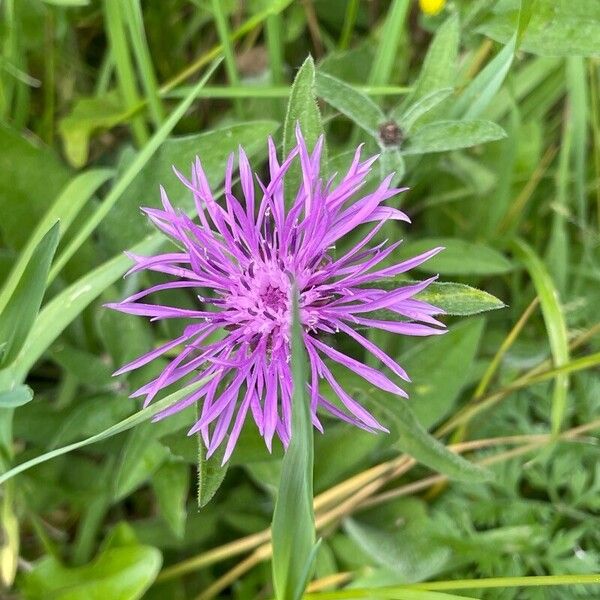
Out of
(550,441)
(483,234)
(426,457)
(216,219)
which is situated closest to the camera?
(216,219)

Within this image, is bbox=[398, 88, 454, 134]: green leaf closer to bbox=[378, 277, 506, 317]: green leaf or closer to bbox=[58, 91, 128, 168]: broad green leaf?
bbox=[378, 277, 506, 317]: green leaf

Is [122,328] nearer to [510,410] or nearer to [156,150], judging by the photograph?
[156,150]

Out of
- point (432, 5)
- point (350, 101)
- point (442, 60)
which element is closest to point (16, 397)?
point (350, 101)

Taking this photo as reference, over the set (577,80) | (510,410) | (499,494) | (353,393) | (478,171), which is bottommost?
(499,494)

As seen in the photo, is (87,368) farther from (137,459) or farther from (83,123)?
(83,123)

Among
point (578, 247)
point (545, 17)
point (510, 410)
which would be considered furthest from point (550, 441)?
point (545, 17)
